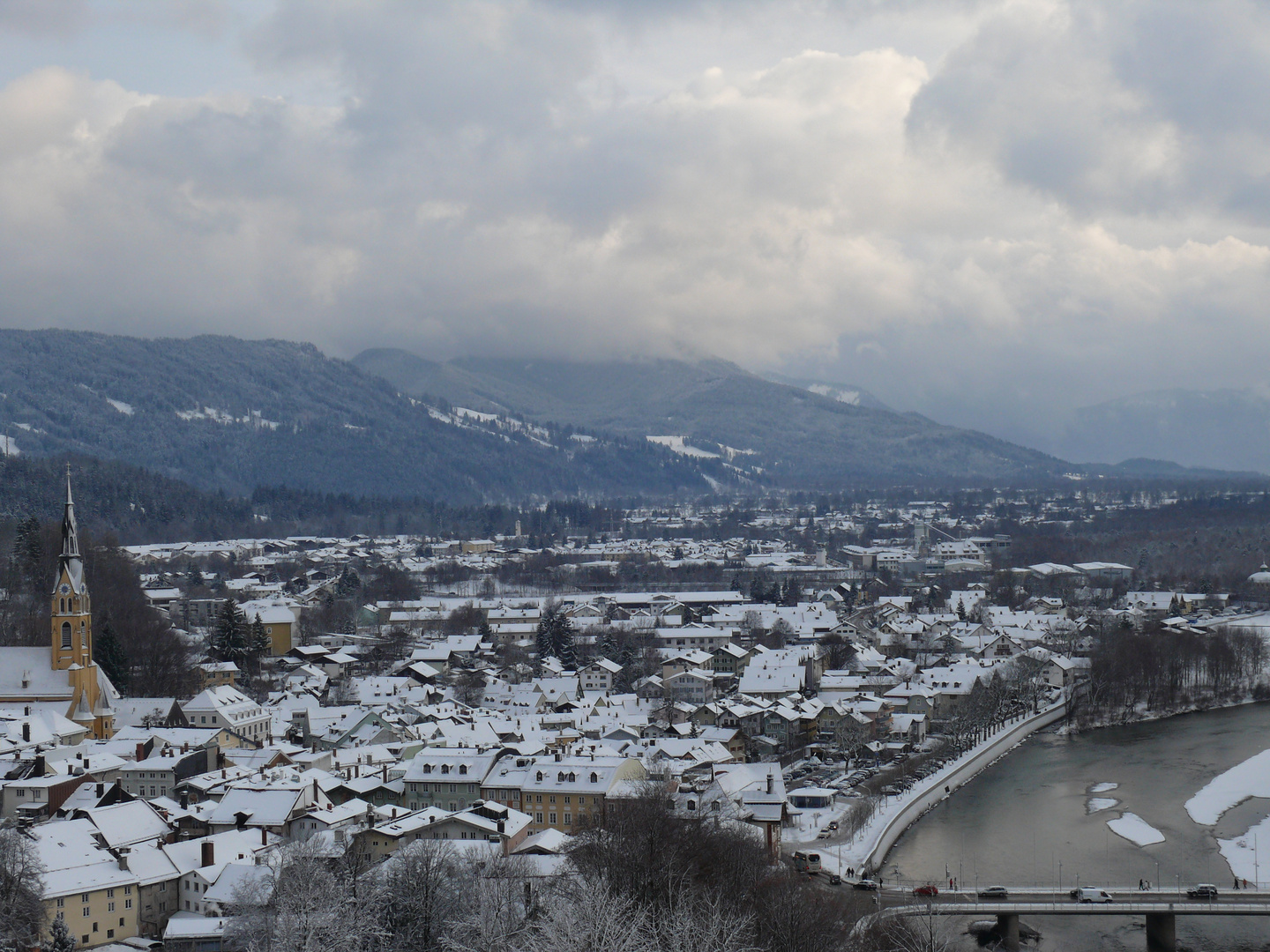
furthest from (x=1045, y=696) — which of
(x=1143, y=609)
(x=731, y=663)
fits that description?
(x=1143, y=609)

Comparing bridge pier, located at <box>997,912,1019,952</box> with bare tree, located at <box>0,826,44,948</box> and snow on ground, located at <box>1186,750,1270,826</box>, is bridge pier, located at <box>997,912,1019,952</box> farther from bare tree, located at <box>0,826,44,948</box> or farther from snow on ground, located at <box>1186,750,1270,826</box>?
bare tree, located at <box>0,826,44,948</box>

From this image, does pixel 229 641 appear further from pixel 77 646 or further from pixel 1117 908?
pixel 1117 908

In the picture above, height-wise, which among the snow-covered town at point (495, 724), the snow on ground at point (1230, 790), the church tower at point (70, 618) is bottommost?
the snow on ground at point (1230, 790)

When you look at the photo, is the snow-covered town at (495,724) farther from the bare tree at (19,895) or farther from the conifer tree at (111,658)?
the bare tree at (19,895)

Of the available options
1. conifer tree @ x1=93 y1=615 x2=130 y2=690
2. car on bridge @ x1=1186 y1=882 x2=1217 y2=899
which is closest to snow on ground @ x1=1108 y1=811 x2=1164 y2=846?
car on bridge @ x1=1186 y1=882 x2=1217 y2=899

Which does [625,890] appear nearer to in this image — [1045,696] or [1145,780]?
[1145,780]

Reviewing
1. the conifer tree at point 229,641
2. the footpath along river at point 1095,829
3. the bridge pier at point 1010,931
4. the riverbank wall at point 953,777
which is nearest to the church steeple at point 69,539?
the conifer tree at point 229,641
